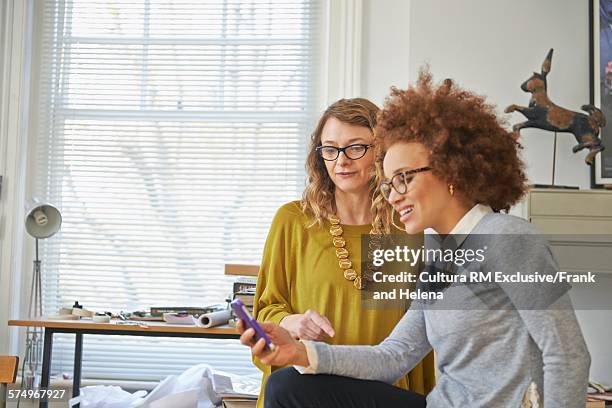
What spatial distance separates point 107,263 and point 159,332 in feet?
3.53

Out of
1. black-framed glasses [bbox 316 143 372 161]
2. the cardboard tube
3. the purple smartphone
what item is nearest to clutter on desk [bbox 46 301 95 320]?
the cardboard tube

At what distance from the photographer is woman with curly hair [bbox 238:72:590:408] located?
1.40 metres

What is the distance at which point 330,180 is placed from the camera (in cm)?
239

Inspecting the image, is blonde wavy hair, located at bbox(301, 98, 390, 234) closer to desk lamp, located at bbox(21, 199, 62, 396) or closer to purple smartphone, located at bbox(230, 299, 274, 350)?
purple smartphone, located at bbox(230, 299, 274, 350)

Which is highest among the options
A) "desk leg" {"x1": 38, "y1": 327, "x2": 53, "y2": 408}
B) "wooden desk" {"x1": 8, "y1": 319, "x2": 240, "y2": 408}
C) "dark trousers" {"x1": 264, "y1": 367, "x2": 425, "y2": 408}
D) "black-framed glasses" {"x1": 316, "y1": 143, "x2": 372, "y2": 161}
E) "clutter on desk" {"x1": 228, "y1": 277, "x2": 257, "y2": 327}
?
"black-framed glasses" {"x1": 316, "y1": 143, "x2": 372, "y2": 161}

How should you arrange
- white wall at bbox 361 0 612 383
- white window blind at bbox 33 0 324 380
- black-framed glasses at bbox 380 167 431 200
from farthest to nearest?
white window blind at bbox 33 0 324 380 < white wall at bbox 361 0 612 383 < black-framed glasses at bbox 380 167 431 200

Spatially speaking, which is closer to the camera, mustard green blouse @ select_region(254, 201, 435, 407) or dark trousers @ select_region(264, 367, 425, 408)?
dark trousers @ select_region(264, 367, 425, 408)

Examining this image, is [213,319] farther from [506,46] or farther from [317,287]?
[506,46]

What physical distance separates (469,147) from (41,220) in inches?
103

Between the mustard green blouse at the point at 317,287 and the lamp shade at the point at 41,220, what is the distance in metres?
1.69

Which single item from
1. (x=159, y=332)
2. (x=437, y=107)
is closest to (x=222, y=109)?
(x=159, y=332)

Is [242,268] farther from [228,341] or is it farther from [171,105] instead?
[171,105]

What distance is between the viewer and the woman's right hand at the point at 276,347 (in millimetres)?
1575

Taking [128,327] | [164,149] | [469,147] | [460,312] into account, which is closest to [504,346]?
[460,312]
